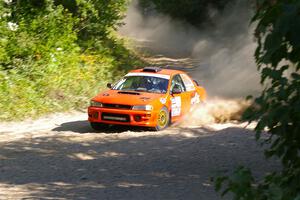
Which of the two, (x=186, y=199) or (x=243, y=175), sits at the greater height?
(x=243, y=175)

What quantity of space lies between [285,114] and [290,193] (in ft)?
1.65

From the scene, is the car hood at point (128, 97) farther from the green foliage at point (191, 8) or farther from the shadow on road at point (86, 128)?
the green foliage at point (191, 8)

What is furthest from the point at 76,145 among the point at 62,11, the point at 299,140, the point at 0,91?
the point at 62,11

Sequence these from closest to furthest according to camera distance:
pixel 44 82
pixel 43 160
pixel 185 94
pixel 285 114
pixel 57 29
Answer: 1. pixel 285 114
2. pixel 43 160
3. pixel 185 94
4. pixel 44 82
5. pixel 57 29

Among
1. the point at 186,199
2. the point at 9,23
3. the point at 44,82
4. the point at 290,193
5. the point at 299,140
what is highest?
the point at 9,23

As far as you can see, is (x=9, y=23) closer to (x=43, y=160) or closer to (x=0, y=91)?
(x=0, y=91)

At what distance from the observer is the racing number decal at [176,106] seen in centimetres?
1368

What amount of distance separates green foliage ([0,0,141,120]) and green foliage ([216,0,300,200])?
11405 mm

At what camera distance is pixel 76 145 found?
35.6 ft

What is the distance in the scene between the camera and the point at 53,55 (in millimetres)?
18250

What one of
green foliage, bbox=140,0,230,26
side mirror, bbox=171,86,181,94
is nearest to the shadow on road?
side mirror, bbox=171,86,181,94

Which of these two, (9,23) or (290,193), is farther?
(9,23)

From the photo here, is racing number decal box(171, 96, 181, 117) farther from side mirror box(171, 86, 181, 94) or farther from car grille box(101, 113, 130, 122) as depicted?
car grille box(101, 113, 130, 122)

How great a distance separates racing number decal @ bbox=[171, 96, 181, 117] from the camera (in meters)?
13.7
